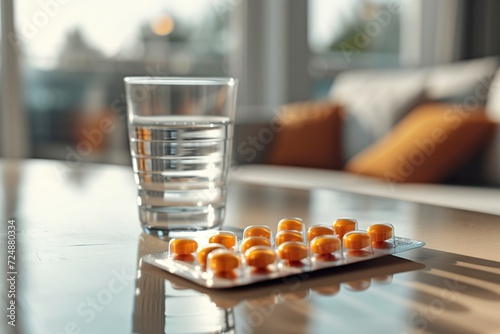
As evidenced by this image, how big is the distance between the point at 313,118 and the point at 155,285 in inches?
108

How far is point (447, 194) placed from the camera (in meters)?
2.37

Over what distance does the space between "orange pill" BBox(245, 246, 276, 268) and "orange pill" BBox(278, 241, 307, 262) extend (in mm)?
18

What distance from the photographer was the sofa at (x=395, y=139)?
8.46 feet

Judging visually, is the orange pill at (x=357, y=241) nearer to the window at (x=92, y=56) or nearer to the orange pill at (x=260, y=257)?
the orange pill at (x=260, y=257)

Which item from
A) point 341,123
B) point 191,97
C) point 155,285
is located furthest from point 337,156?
point 155,285

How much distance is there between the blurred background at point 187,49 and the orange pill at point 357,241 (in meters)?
2.65

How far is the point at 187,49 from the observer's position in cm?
397

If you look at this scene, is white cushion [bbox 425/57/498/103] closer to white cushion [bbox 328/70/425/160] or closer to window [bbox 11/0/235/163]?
white cushion [bbox 328/70/425/160]

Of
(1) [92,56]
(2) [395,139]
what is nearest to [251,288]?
(2) [395,139]

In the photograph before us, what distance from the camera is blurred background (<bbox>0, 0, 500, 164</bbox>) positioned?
3.54m

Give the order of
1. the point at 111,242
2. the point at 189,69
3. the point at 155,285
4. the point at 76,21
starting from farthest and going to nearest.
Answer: the point at 189,69
the point at 76,21
the point at 111,242
the point at 155,285

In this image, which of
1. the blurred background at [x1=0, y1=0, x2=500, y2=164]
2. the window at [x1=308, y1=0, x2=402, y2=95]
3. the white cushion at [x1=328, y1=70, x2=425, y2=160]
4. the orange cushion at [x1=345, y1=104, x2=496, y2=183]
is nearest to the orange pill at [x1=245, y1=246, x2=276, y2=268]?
the orange cushion at [x1=345, y1=104, x2=496, y2=183]

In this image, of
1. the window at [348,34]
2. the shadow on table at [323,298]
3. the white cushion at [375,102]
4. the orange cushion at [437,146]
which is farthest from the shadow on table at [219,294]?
the window at [348,34]

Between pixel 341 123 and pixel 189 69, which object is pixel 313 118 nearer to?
pixel 341 123
